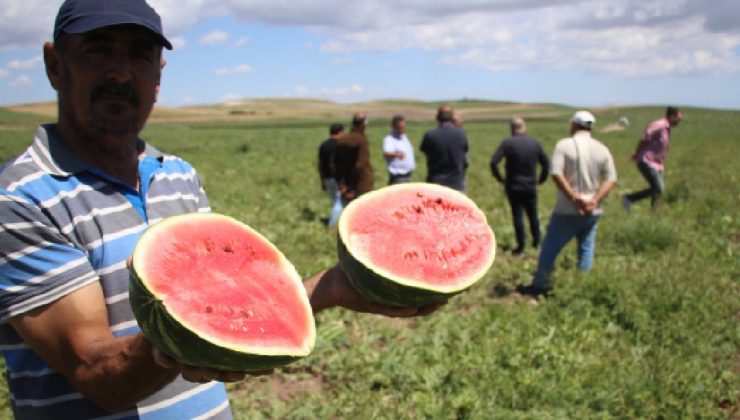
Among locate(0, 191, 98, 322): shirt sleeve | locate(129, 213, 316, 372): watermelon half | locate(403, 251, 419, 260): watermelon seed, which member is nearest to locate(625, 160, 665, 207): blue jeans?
locate(403, 251, 419, 260): watermelon seed

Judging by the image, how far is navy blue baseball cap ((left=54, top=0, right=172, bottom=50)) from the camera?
171 cm

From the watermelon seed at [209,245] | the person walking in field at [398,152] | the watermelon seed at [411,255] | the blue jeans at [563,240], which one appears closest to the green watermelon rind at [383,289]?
the watermelon seed at [411,255]

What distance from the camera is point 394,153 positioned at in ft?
25.6

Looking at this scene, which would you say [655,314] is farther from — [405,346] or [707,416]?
[405,346]

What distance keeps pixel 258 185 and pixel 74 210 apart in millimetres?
12843

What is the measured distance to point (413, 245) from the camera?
79.2 inches

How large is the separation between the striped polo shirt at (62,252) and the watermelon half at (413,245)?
2.06 ft

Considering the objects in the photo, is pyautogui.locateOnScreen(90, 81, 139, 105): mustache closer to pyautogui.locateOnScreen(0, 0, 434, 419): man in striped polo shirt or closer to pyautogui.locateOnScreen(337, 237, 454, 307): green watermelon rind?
pyautogui.locateOnScreen(0, 0, 434, 419): man in striped polo shirt

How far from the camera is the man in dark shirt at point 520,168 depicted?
698cm

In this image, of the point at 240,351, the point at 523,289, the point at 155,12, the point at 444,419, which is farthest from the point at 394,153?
the point at 240,351

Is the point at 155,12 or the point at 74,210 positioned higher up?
the point at 155,12

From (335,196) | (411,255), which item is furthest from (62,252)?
(335,196)

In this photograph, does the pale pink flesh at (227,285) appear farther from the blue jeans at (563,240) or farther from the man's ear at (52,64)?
the blue jeans at (563,240)

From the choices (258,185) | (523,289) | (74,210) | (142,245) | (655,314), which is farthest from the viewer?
(258,185)
